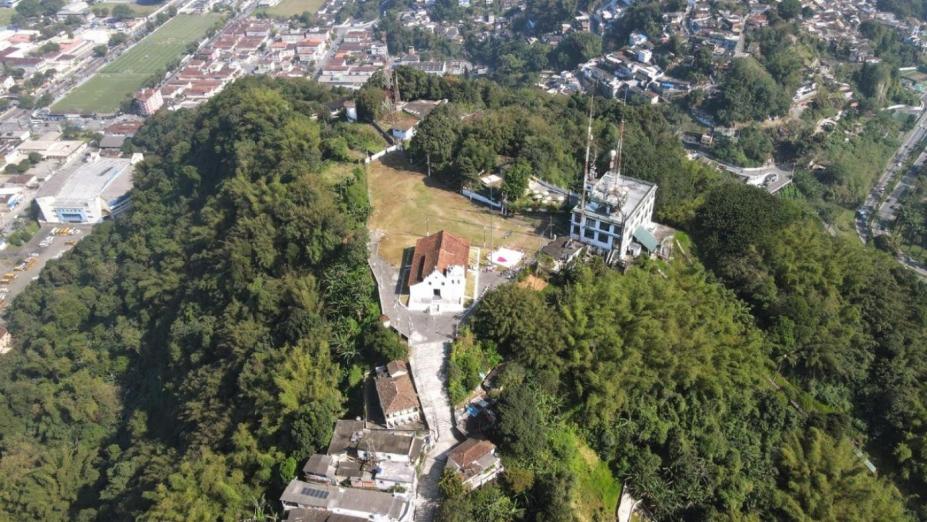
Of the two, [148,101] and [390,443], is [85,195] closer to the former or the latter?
[148,101]

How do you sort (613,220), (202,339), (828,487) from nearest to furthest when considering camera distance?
(828,487) → (613,220) → (202,339)

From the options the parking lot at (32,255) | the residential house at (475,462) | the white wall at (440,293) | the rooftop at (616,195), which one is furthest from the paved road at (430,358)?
the parking lot at (32,255)

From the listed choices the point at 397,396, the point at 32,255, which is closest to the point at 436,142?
the point at 397,396

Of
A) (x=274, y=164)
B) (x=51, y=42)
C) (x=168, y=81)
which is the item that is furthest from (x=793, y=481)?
(x=51, y=42)

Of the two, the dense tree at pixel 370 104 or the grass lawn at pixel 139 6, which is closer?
the dense tree at pixel 370 104

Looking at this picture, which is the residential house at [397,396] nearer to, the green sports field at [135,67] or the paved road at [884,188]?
the paved road at [884,188]

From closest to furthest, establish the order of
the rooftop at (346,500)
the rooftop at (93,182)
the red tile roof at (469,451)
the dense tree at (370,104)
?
1. the rooftop at (346,500)
2. the red tile roof at (469,451)
3. the dense tree at (370,104)
4. the rooftop at (93,182)
